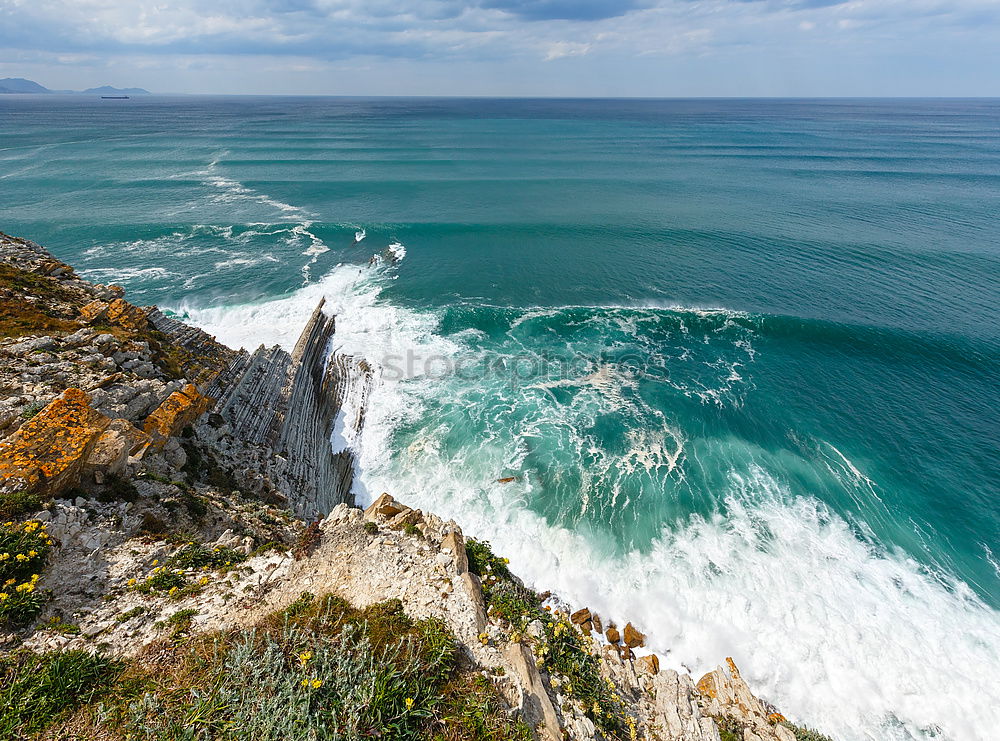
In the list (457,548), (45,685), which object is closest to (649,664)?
(457,548)

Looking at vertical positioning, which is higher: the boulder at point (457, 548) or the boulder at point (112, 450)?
the boulder at point (112, 450)

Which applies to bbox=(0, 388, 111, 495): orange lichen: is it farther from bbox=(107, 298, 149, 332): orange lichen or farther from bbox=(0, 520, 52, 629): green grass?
bbox=(107, 298, 149, 332): orange lichen

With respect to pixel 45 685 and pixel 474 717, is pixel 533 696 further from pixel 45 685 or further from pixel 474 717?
pixel 45 685

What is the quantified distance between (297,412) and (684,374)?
2793cm

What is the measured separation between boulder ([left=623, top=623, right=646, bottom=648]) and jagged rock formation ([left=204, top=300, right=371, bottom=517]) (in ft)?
48.4

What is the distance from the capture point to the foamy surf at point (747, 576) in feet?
55.4

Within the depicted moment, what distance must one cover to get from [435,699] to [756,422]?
2795 cm

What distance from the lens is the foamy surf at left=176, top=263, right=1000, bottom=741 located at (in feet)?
55.4

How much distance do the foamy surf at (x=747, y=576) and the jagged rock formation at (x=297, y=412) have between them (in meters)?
2.07

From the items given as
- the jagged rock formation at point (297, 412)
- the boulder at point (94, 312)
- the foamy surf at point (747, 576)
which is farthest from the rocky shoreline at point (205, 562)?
the foamy surf at point (747, 576)

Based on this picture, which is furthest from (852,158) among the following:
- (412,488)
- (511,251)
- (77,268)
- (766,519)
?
(77,268)

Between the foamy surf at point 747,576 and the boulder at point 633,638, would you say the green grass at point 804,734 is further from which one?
the boulder at point 633,638

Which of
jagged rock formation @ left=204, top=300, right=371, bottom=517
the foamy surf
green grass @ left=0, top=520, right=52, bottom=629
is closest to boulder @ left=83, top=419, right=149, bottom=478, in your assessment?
green grass @ left=0, top=520, right=52, bottom=629

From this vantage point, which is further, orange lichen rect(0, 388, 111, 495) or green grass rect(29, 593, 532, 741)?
orange lichen rect(0, 388, 111, 495)
